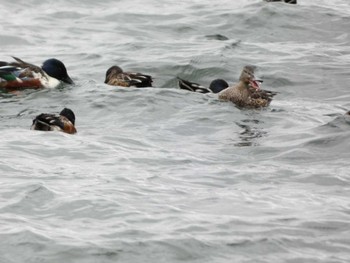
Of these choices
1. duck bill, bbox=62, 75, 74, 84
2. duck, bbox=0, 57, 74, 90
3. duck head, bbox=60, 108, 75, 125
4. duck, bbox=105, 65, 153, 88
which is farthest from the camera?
duck bill, bbox=62, 75, 74, 84

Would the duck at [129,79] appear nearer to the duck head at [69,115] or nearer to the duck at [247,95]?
the duck at [247,95]

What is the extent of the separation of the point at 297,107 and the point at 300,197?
19.3ft

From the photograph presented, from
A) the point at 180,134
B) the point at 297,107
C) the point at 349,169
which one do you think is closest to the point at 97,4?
the point at 297,107

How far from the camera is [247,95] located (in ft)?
60.1

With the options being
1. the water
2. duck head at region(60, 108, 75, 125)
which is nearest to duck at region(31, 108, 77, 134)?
duck head at region(60, 108, 75, 125)

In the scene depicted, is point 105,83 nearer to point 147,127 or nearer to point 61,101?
point 61,101

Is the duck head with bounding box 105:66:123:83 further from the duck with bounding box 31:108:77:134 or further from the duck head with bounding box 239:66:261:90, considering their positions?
the duck with bounding box 31:108:77:134

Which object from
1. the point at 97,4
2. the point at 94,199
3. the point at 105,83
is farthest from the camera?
the point at 97,4

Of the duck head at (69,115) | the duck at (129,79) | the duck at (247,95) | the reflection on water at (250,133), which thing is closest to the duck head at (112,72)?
the duck at (129,79)

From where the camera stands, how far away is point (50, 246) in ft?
35.1

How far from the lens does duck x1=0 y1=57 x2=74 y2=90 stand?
19281mm

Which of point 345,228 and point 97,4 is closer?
point 345,228

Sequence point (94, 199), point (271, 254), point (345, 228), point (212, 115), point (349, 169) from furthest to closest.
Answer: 1. point (212, 115)
2. point (349, 169)
3. point (94, 199)
4. point (345, 228)
5. point (271, 254)

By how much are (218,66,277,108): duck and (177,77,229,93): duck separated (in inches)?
17.9
